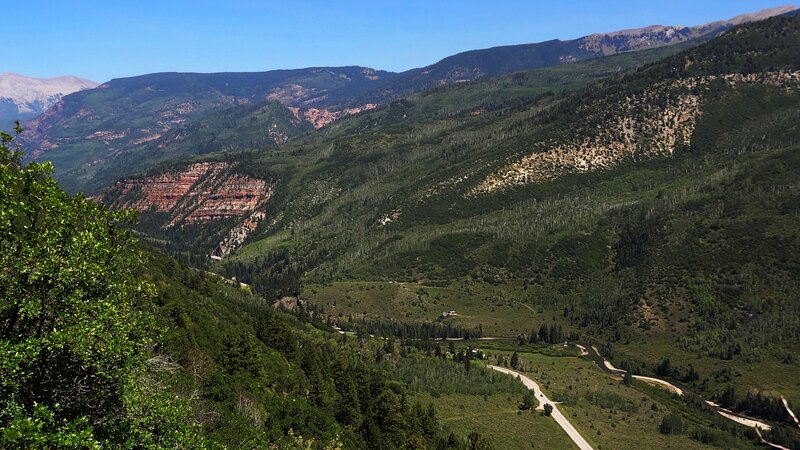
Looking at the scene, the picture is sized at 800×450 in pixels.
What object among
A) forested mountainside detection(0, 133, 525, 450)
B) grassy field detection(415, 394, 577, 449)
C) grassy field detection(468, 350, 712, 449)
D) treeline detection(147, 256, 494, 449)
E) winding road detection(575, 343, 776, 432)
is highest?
forested mountainside detection(0, 133, 525, 450)

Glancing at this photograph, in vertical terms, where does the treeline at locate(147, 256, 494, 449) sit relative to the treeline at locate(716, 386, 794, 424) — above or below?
above

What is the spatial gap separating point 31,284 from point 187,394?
23.1 meters

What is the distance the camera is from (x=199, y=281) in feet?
480

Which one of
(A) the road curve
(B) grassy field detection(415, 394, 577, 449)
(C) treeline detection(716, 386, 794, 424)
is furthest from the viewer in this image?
(C) treeline detection(716, 386, 794, 424)

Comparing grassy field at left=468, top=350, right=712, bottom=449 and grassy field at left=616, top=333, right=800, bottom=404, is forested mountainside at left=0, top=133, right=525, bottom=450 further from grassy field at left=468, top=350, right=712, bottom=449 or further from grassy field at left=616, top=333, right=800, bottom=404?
Answer: grassy field at left=616, top=333, right=800, bottom=404

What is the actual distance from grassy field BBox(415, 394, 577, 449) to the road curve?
1755mm

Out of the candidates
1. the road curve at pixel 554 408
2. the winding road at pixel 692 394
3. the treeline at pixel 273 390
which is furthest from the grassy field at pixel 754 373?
the treeline at pixel 273 390

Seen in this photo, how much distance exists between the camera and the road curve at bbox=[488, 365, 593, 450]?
12390 centimetres

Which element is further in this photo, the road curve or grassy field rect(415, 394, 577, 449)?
the road curve

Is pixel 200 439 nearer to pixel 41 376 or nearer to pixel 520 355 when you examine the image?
pixel 41 376

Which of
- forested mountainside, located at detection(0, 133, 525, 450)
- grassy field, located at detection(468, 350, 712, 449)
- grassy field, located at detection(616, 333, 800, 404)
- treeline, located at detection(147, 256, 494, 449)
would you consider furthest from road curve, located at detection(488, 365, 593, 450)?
forested mountainside, located at detection(0, 133, 525, 450)

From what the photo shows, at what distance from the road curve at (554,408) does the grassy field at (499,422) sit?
5.76 feet

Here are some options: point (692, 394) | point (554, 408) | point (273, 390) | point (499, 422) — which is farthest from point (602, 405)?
point (273, 390)

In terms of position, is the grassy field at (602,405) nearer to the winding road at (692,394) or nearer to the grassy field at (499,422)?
the winding road at (692,394)
